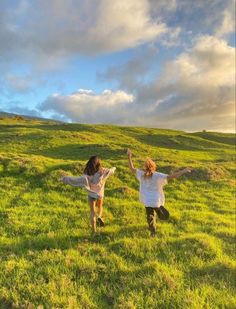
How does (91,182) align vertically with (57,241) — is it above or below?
above

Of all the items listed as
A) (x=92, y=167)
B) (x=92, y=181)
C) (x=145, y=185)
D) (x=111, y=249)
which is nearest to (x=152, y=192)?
(x=145, y=185)

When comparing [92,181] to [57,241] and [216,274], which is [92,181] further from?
[216,274]

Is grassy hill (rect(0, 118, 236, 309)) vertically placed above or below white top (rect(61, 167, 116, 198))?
below

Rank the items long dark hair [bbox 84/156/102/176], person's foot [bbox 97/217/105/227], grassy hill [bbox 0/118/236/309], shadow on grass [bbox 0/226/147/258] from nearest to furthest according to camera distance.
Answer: grassy hill [bbox 0/118/236/309]
shadow on grass [bbox 0/226/147/258]
long dark hair [bbox 84/156/102/176]
person's foot [bbox 97/217/105/227]

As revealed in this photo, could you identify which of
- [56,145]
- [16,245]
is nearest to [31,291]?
[16,245]

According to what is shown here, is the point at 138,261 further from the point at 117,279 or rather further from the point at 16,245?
the point at 16,245

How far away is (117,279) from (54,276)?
1603 mm

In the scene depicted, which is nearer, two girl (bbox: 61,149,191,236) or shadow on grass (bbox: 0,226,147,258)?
shadow on grass (bbox: 0,226,147,258)

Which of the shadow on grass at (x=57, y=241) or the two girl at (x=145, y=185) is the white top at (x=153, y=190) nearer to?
the two girl at (x=145, y=185)

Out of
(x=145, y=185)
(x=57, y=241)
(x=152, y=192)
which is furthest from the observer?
(x=145, y=185)

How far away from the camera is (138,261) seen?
1191 cm

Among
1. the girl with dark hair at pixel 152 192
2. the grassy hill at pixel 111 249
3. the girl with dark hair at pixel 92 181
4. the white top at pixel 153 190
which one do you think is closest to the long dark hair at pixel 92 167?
the girl with dark hair at pixel 92 181

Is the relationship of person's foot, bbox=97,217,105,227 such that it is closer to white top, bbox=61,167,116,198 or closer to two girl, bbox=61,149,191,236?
two girl, bbox=61,149,191,236

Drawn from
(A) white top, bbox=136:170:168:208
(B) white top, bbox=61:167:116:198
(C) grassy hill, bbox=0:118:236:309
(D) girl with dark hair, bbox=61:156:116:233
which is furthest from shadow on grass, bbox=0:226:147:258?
(B) white top, bbox=61:167:116:198
